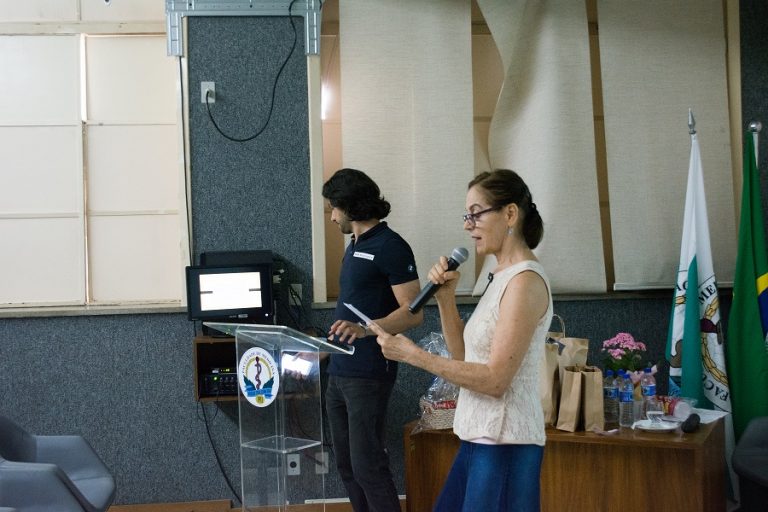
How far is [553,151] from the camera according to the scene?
400cm

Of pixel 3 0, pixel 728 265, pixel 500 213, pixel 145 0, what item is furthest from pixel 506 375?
pixel 3 0

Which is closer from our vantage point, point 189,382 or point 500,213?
point 500,213

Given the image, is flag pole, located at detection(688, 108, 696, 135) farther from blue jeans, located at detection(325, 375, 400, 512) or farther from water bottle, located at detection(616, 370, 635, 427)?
blue jeans, located at detection(325, 375, 400, 512)

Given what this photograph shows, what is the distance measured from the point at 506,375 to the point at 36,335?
2.86 metres

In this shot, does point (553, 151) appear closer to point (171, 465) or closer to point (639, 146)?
point (639, 146)

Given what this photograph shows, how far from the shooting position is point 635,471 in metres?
3.13

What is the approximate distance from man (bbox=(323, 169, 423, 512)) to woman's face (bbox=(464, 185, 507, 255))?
99cm

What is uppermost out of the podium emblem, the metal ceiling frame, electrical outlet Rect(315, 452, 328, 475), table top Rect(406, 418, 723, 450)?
the metal ceiling frame

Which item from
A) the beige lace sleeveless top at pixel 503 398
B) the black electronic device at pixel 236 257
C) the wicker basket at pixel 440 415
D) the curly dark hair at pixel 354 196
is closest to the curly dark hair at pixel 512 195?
the beige lace sleeveless top at pixel 503 398

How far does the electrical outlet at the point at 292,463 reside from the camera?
2.43m

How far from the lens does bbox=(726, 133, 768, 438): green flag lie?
→ 3773 mm

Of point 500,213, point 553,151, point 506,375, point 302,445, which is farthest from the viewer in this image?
point 553,151

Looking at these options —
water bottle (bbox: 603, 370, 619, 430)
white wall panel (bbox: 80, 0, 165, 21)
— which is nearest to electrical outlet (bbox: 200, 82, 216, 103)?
white wall panel (bbox: 80, 0, 165, 21)

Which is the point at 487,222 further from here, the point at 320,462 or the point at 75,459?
the point at 75,459
